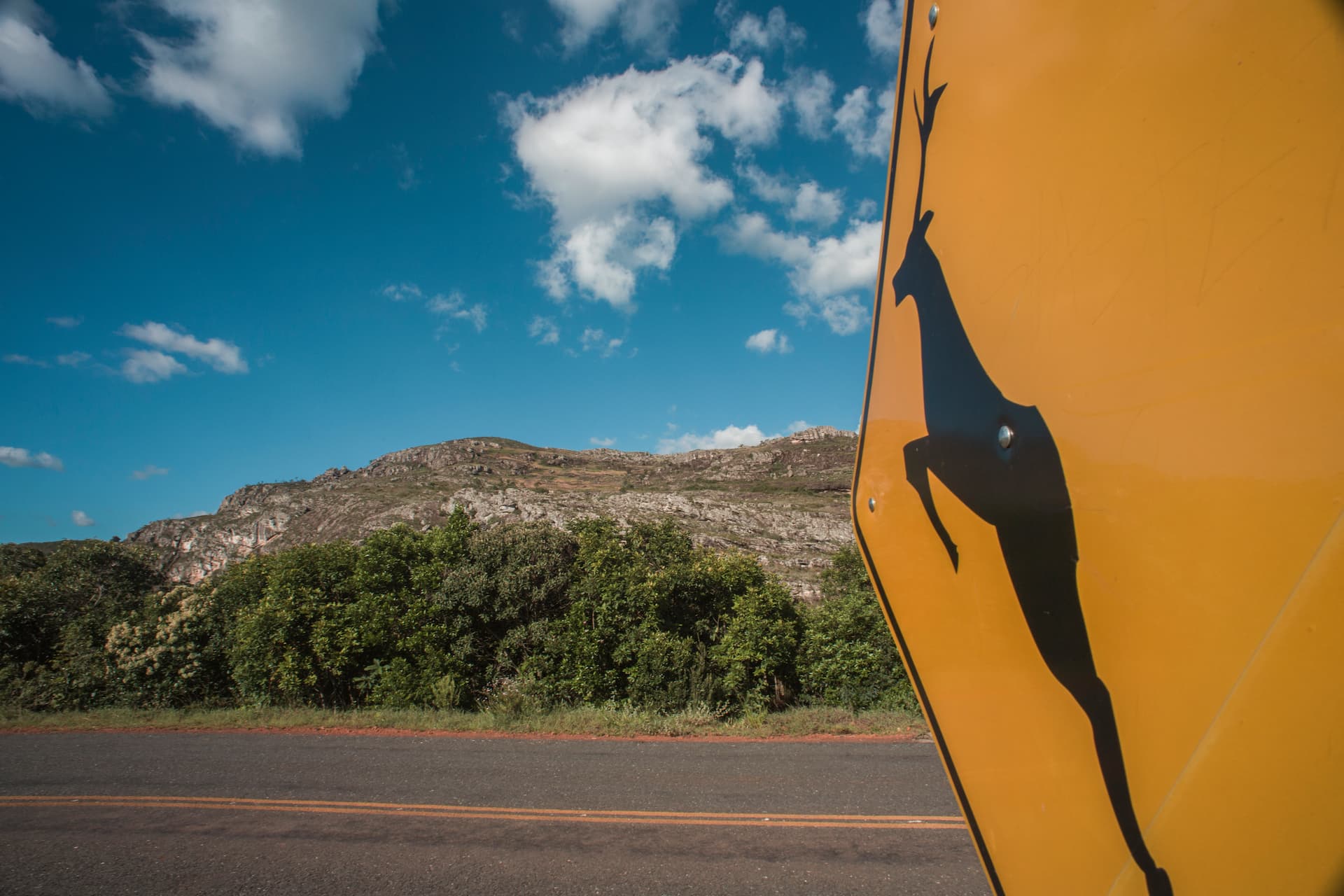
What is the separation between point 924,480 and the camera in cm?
106

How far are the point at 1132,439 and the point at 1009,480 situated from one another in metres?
0.20

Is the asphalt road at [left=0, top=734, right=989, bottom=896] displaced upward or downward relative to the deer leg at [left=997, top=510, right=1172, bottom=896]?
downward

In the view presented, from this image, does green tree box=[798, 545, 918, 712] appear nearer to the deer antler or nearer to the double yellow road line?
the double yellow road line

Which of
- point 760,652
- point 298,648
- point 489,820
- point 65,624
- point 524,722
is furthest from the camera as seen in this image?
point 65,624

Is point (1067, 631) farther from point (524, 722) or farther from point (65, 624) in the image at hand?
point (65, 624)

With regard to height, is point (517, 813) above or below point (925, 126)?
below

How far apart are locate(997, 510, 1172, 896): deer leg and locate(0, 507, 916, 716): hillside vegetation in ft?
36.5

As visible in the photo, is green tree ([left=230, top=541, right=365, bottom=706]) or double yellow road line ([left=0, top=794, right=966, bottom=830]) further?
green tree ([left=230, top=541, right=365, bottom=706])

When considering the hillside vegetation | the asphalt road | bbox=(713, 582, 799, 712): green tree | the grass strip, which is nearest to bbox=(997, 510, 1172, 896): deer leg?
the asphalt road

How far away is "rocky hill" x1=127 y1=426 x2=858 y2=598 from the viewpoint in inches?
1791

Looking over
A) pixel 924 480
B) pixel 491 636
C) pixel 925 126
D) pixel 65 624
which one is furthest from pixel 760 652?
pixel 65 624

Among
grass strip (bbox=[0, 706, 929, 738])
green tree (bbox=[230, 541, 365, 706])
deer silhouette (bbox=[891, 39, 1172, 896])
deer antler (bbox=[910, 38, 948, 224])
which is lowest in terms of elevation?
grass strip (bbox=[0, 706, 929, 738])

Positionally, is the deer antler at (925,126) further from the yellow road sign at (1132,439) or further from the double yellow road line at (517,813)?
the double yellow road line at (517,813)

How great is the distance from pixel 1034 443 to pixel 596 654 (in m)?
12.0
